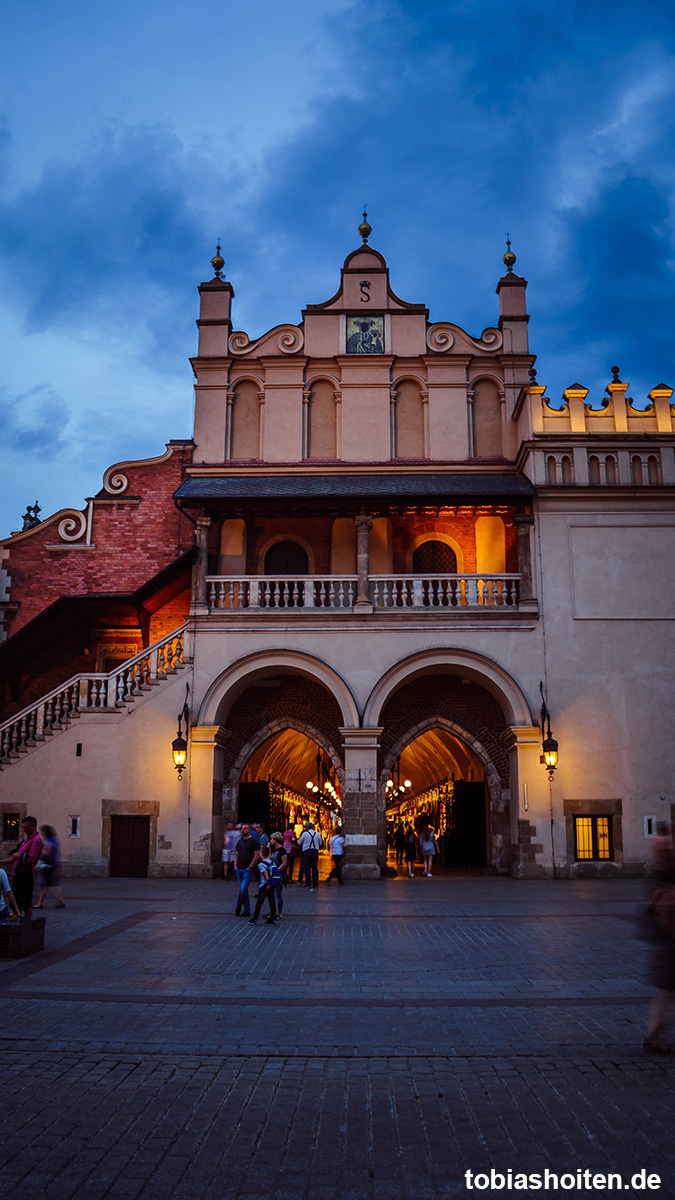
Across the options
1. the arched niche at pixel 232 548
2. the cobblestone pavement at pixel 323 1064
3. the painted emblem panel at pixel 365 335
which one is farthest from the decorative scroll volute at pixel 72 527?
the cobblestone pavement at pixel 323 1064

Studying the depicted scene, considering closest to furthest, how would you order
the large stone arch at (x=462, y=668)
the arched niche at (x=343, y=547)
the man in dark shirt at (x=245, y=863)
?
the man in dark shirt at (x=245, y=863), the large stone arch at (x=462, y=668), the arched niche at (x=343, y=547)

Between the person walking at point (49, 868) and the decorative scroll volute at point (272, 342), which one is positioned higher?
the decorative scroll volute at point (272, 342)

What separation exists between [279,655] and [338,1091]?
1581 cm

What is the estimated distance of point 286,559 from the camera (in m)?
24.8

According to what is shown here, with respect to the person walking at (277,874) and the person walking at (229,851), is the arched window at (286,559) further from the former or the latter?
the person walking at (277,874)

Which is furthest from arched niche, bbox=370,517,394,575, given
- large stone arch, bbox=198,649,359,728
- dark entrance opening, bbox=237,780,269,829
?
dark entrance opening, bbox=237,780,269,829

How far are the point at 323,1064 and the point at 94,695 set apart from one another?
626 inches

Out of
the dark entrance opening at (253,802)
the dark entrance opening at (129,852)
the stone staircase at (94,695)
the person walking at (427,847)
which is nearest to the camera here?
the dark entrance opening at (129,852)

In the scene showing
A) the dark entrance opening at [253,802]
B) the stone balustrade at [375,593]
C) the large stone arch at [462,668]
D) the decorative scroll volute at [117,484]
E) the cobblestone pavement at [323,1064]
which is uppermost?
the decorative scroll volute at [117,484]

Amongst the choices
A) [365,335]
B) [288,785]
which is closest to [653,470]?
[365,335]

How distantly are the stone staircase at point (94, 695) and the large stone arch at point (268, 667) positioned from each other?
1.08 metres

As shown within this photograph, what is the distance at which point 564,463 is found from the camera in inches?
887

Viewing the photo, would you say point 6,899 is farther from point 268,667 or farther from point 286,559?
point 286,559

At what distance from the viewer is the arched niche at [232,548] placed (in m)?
24.5
